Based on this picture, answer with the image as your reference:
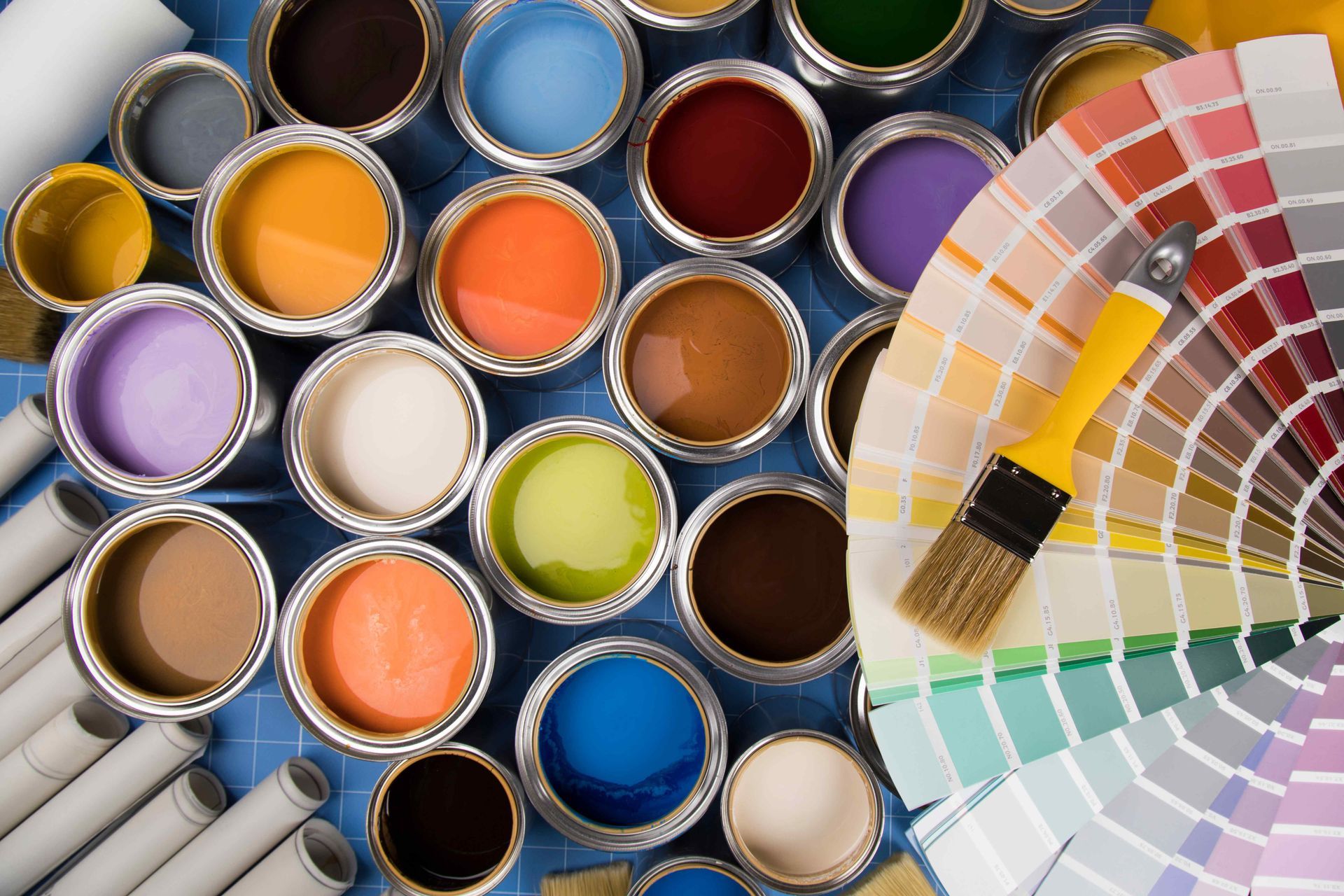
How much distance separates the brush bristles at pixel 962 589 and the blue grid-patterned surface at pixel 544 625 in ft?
3.08

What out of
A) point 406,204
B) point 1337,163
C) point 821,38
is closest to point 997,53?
point 821,38

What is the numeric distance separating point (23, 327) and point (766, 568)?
2.31m

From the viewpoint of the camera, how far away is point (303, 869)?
2352 mm

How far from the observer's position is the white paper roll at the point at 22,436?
2.46 m

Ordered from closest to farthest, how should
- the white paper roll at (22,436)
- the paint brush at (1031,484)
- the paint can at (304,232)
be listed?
the paint brush at (1031,484) < the paint can at (304,232) < the white paper roll at (22,436)

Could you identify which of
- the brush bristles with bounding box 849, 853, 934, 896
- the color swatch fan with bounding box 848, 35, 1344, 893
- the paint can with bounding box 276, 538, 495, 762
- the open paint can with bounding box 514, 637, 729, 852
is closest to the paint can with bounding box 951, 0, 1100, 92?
the color swatch fan with bounding box 848, 35, 1344, 893

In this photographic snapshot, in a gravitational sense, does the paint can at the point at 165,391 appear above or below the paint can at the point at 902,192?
below

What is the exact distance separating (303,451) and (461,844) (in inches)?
45.9

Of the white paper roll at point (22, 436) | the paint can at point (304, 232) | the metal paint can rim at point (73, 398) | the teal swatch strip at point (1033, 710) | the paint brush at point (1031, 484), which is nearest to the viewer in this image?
the paint brush at point (1031, 484)

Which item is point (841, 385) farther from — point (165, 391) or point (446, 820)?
point (165, 391)

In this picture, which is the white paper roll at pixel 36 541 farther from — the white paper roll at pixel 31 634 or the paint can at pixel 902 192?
the paint can at pixel 902 192

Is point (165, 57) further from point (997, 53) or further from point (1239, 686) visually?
point (1239, 686)

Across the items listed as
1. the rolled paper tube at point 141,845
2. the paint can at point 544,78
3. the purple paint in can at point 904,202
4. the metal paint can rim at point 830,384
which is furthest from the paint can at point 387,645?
the purple paint in can at point 904,202

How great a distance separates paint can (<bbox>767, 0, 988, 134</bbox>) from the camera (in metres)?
2.22
